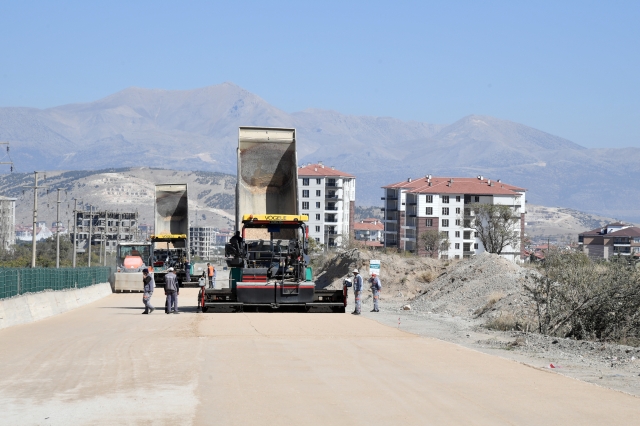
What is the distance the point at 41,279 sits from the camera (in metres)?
35.6

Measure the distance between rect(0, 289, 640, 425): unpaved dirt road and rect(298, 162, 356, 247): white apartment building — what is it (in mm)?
149289

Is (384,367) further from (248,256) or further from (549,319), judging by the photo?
(248,256)

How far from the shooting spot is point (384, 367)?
17797 mm

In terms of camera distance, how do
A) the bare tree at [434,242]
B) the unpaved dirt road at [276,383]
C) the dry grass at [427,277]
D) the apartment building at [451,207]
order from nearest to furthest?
the unpaved dirt road at [276,383] → the dry grass at [427,277] → the bare tree at [434,242] → the apartment building at [451,207]

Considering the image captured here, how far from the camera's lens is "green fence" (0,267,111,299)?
28.4 metres

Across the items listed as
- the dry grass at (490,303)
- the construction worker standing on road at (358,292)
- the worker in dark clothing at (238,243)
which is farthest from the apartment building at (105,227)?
the worker in dark clothing at (238,243)

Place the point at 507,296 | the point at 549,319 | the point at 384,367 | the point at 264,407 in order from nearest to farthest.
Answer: the point at 264,407, the point at 384,367, the point at 549,319, the point at 507,296

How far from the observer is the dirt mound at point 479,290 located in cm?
3412

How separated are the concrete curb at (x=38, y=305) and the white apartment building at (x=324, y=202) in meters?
129

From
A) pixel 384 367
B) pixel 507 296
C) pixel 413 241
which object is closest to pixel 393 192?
pixel 413 241

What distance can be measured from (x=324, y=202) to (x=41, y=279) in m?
143

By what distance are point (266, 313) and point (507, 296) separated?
9031mm

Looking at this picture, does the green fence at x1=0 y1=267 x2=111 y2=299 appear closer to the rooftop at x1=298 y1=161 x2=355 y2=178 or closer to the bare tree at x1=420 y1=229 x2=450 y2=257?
the bare tree at x1=420 y1=229 x2=450 y2=257

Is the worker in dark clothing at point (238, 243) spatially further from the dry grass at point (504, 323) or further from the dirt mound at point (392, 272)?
the dirt mound at point (392, 272)
